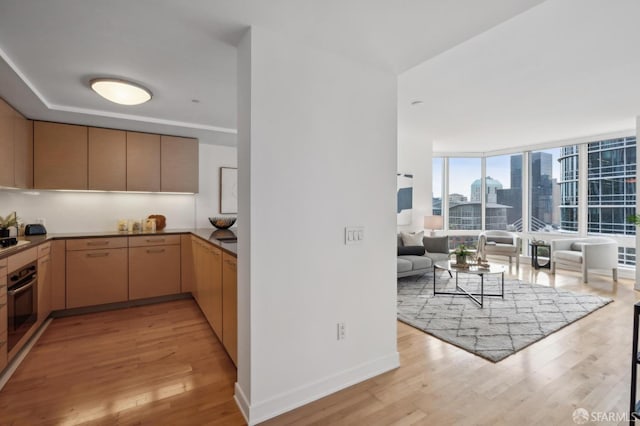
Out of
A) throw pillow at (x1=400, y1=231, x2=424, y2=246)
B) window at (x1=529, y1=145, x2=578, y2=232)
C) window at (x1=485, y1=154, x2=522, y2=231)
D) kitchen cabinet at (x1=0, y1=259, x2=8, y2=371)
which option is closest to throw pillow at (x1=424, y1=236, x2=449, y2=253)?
throw pillow at (x1=400, y1=231, x2=424, y2=246)

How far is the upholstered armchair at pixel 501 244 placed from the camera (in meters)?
5.94

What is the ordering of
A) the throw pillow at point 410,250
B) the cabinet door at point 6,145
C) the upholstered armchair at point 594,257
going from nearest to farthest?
the cabinet door at point 6,145 → the upholstered armchair at point 594,257 → the throw pillow at point 410,250

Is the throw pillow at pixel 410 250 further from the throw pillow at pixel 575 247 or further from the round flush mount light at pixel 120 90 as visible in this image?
the round flush mount light at pixel 120 90

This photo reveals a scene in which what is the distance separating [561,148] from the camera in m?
6.32

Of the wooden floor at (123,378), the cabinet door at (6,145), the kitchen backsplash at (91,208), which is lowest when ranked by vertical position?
the wooden floor at (123,378)

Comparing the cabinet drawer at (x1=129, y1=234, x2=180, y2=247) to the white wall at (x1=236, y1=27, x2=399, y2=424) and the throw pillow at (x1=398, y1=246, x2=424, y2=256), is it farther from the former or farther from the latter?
the throw pillow at (x1=398, y1=246, x2=424, y2=256)

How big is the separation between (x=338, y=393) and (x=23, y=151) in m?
3.99

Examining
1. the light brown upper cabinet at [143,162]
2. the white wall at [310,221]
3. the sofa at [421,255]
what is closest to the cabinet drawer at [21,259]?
the light brown upper cabinet at [143,162]

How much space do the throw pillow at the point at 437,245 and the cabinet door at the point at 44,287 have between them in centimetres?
528

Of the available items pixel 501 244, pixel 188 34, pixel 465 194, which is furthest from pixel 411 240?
pixel 188 34

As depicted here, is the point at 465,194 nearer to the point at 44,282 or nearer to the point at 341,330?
the point at 341,330

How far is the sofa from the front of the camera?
4703 mm

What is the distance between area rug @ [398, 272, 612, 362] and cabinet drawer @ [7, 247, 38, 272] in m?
3.50

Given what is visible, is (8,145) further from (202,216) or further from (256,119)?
(256,119)
